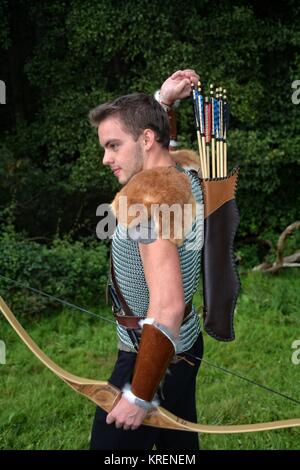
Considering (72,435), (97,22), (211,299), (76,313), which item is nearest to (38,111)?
(97,22)

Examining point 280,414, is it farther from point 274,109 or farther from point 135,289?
point 274,109

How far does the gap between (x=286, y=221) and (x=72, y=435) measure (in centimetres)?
485

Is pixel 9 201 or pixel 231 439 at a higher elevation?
pixel 9 201

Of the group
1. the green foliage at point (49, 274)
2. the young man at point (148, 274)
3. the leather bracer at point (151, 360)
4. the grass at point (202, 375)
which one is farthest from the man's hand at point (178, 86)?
the green foliage at point (49, 274)

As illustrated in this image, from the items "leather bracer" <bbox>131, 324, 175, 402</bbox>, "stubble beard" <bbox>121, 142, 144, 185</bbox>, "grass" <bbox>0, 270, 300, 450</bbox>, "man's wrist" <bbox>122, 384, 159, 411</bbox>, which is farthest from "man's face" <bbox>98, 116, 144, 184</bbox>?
"grass" <bbox>0, 270, 300, 450</bbox>

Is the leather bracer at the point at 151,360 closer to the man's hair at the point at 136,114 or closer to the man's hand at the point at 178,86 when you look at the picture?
the man's hair at the point at 136,114

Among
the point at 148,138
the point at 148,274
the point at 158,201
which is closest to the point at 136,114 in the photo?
the point at 148,138

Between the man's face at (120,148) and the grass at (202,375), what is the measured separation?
1.71 metres

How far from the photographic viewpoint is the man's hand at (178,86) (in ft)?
5.57

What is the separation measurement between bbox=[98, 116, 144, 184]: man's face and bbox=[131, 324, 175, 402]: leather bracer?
36cm

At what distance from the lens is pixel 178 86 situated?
1.70 m

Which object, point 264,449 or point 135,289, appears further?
point 264,449

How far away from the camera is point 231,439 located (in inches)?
107

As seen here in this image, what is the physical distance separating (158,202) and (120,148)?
17cm
